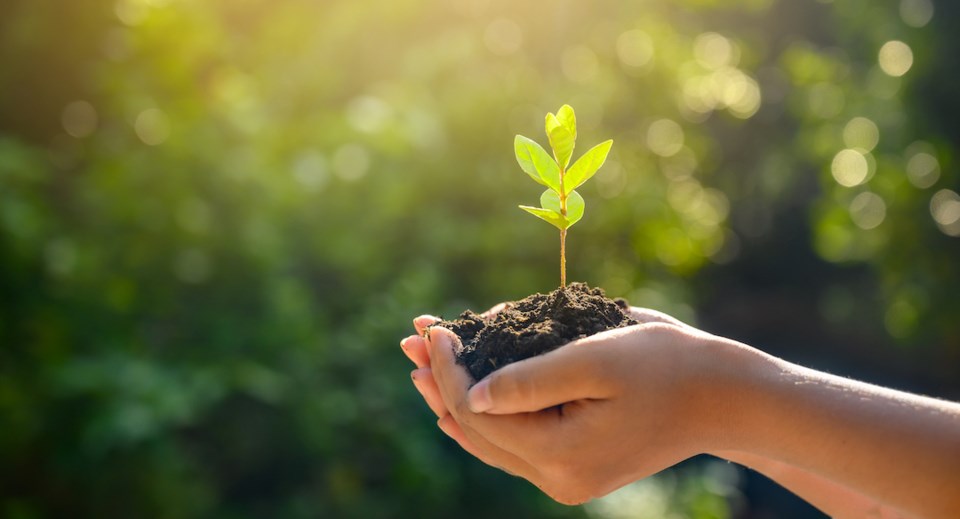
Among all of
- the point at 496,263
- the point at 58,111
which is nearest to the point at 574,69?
the point at 496,263

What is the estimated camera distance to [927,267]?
4.73m

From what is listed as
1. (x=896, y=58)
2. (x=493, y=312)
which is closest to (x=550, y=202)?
(x=493, y=312)

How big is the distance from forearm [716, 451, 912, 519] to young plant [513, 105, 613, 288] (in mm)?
488

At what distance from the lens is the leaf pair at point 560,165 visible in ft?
4.69

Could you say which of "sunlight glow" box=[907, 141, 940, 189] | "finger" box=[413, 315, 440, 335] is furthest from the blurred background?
"finger" box=[413, 315, 440, 335]

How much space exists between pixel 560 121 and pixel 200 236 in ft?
6.71

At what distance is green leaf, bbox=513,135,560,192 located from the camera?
1.46 metres

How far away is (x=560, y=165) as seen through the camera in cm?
147

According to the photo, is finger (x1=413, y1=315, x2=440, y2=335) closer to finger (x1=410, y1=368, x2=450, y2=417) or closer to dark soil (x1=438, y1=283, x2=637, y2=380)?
dark soil (x1=438, y1=283, x2=637, y2=380)

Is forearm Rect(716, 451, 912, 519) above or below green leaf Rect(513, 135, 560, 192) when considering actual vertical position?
below

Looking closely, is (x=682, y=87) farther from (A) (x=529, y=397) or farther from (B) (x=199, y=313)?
(A) (x=529, y=397)

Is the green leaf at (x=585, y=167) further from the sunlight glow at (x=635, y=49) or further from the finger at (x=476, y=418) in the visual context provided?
the sunlight glow at (x=635, y=49)

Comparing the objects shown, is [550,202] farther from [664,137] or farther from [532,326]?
[664,137]

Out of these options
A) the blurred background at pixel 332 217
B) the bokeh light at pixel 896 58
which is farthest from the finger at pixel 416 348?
the bokeh light at pixel 896 58
